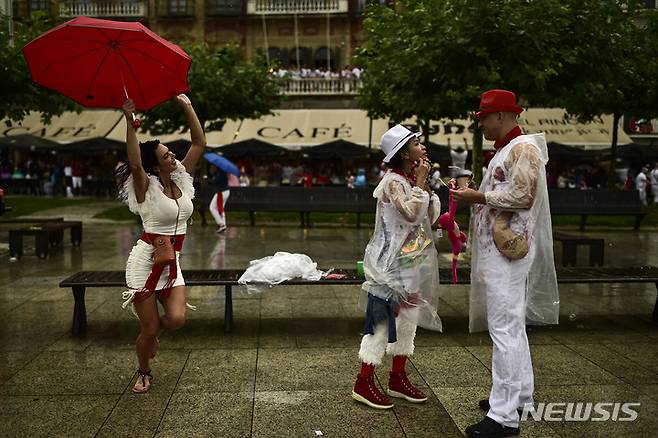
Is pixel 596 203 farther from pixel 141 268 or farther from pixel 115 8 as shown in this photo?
pixel 115 8

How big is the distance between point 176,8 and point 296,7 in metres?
6.57

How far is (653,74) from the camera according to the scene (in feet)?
54.6

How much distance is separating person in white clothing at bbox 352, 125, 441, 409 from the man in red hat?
1.20 feet

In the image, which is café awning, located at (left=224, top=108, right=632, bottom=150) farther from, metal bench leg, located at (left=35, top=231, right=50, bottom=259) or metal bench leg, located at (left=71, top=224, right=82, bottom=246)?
metal bench leg, located at (left=35, top=231, right=50, bottom=259)

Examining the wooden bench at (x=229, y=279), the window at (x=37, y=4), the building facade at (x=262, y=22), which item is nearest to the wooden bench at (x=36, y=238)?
the wooden bench at (x=229, y=279)

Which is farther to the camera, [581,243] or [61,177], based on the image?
[61,177]

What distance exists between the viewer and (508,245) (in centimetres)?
386

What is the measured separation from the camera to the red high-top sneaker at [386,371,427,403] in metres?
4.43

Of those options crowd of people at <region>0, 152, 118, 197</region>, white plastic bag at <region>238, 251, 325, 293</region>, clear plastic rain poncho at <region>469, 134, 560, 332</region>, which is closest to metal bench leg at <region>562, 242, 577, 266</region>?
white plastic bag at <region>238, 251, 325, 293</region>

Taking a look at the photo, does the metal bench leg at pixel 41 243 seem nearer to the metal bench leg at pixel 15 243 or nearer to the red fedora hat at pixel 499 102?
the metal bench leg at pixel 15 243

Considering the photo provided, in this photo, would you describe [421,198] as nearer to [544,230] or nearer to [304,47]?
[544,230]

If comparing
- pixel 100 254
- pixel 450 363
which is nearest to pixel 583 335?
pixel 450 363

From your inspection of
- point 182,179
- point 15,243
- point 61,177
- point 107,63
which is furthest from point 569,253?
point 61,177

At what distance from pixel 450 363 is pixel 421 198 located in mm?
1753
